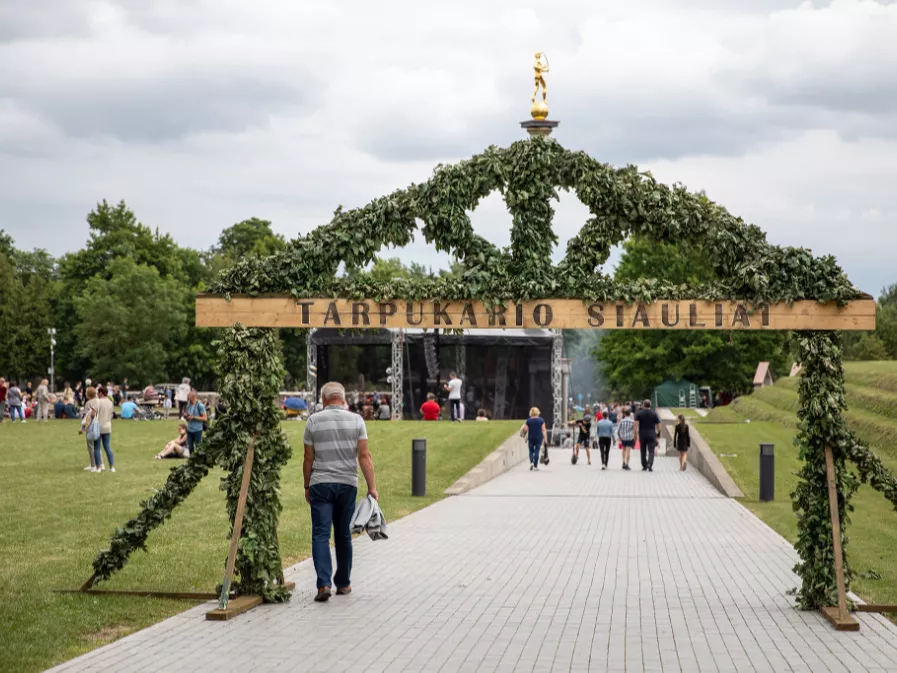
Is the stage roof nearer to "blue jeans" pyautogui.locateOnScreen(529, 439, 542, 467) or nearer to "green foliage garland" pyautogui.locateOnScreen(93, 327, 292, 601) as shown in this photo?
"blue jeans" pyautogui.locateOnScreen(529, 439, 542, 467)

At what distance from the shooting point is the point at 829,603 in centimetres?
1045

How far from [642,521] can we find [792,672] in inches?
433

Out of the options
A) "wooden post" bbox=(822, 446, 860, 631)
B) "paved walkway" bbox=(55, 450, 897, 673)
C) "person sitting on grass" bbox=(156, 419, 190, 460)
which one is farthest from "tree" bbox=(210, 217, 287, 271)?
"wooden post" bbox=(822, 446, 860, 631)

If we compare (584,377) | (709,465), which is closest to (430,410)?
(709,465)

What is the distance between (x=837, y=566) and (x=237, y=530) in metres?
4.90

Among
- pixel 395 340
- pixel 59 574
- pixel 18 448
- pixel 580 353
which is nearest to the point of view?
pixel 59 574

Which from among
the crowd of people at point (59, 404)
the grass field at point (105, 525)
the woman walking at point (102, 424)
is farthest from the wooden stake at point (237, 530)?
the crowd of people at point (59, 404)

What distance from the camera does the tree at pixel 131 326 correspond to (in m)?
70.9

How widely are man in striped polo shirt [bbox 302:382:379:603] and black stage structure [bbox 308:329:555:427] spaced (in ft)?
116

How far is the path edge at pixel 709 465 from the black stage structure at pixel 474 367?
8.91 m

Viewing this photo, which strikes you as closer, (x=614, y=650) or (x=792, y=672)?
(x=792, y=672)

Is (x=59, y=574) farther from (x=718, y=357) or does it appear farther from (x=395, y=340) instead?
(x=718, y=357)

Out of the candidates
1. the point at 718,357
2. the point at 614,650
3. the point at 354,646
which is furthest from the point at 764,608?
the point at 718,357

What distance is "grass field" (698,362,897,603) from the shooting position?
14.5 meters
